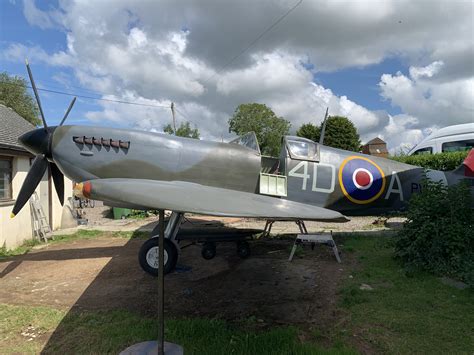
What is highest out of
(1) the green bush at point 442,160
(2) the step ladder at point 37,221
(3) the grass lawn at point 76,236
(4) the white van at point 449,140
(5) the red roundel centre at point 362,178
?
(4) the white van at point 449,140

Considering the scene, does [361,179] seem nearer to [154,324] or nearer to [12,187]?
[154,324]

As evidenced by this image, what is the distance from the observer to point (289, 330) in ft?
11.7

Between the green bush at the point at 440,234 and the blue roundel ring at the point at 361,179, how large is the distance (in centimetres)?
92

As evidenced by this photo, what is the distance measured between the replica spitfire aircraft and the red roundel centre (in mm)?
21

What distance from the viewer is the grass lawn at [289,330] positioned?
3.28 m

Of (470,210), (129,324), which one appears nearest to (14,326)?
(129,324)

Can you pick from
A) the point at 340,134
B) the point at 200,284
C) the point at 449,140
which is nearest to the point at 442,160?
the point at 449,140

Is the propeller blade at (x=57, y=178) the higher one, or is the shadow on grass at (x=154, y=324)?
the propeller blade at (x=57, y=178)

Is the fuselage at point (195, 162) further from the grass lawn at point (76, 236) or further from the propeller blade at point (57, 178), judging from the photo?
the grass lawn at point (76, 236)

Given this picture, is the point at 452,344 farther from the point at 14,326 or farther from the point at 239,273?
the point at 14,326

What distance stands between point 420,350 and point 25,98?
156 ft

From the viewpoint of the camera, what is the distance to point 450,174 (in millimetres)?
7828

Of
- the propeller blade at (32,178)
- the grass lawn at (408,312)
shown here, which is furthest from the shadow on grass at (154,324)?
the propeller blade at (32,178)

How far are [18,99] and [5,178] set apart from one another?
37.2 metres
